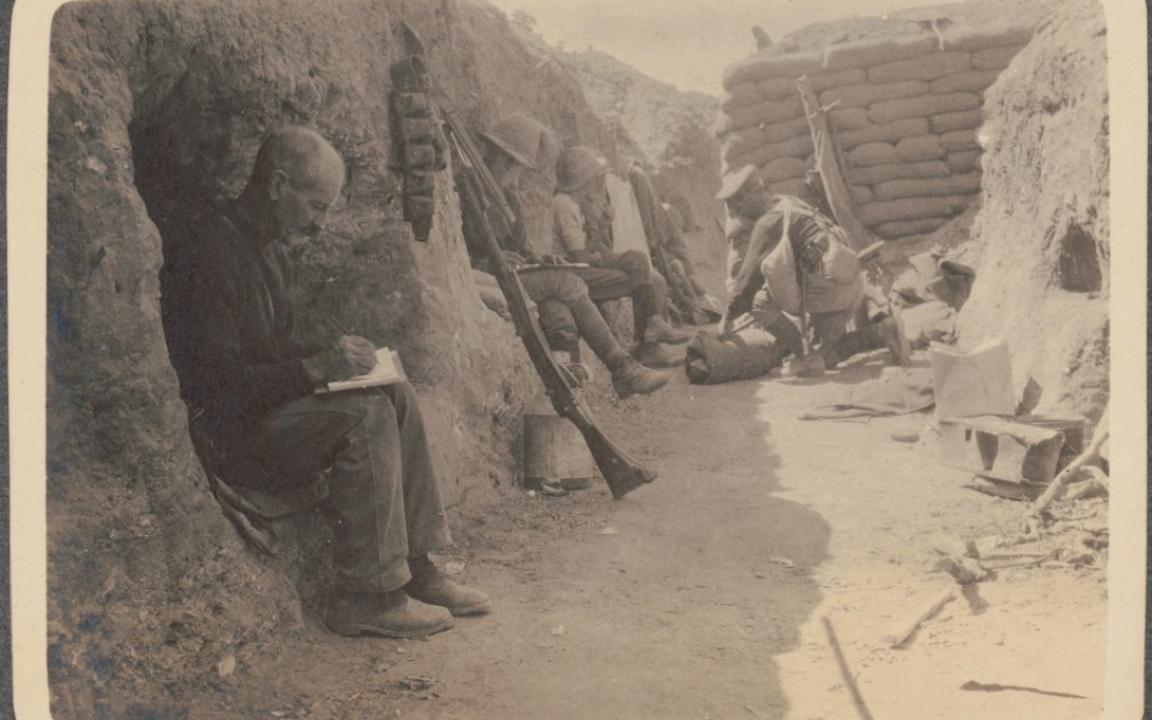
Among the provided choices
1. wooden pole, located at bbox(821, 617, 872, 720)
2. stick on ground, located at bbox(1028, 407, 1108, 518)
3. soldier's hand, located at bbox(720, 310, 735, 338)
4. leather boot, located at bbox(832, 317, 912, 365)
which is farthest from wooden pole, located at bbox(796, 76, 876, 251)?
wooden pole, located at bbox(821, 617, 872, 720)

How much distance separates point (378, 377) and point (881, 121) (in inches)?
296

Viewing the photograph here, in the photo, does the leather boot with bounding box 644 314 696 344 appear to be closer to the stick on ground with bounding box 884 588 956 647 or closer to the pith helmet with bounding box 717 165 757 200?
the pith helmet with bounding box 717 165 757 200

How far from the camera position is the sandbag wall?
8.77m

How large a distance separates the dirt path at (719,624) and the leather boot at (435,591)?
0.06 m

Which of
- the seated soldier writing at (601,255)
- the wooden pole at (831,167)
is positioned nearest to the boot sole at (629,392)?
the seated soldier writing at (601,255)

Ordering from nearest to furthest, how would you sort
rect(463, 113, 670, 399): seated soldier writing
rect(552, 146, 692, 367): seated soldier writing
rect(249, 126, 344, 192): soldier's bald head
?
rect(249, 126, 344, 192): soldier's bald head
rect(463, 113, 670, 399): seated soldier writing
rect(552, 146, 692, 367): seated soldier writing

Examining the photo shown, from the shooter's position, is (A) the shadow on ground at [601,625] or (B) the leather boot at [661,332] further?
(B) the leather boot at [661,332]

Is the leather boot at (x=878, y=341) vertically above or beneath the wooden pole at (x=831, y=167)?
beneath

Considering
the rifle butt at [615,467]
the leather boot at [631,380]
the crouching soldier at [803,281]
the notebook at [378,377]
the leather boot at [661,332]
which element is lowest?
the rifle butt at [615,467]

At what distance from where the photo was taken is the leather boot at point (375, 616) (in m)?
2.97

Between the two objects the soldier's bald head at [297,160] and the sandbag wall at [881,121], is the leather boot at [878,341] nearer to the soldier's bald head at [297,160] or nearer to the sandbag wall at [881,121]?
the sandbag wall at [881,121]

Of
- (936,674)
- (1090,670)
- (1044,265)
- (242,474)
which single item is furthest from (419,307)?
(1044,265)

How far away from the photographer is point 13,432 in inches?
96.6

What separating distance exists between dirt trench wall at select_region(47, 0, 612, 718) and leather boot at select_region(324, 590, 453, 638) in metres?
0.12
